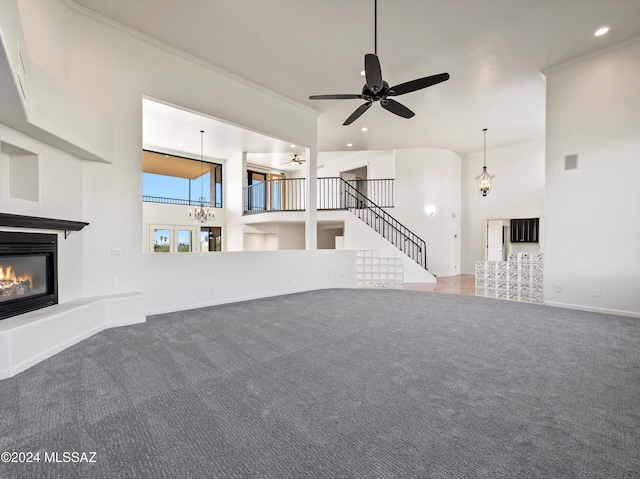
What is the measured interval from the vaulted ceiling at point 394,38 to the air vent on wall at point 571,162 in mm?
1665

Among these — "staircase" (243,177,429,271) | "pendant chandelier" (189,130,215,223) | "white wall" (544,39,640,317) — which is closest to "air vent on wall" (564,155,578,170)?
"white wall" (544,39,640,317)

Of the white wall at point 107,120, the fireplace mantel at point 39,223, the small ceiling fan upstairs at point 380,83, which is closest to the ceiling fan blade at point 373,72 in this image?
the small ceiling fan upstairs at point 380,83

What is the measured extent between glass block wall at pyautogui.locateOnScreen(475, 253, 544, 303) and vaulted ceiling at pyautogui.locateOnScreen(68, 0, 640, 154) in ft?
11.7

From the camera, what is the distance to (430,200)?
10.6 meters

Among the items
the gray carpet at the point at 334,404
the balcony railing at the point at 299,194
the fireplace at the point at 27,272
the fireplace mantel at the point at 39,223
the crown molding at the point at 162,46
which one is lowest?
the gray carpet at the point at 334,404

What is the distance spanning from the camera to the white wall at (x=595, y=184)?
4.59 meters

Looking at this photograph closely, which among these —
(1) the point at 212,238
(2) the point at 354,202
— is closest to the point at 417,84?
(2) the point at 354,202

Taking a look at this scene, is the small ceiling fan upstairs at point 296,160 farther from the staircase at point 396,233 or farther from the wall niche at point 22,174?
the wall niche at point 22,174

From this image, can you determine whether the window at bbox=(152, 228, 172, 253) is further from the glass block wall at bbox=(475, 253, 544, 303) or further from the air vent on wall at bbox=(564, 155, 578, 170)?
the air vent on wall at bbox=(564, 155, 578, 170)

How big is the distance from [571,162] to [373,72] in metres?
4.18

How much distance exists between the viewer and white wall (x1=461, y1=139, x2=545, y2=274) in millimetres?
9695

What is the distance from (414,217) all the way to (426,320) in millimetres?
6811

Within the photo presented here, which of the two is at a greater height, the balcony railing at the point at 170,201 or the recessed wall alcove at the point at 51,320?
the balcony railing at the point at 170,201

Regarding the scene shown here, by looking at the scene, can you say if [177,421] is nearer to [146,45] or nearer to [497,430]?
[497,430]
